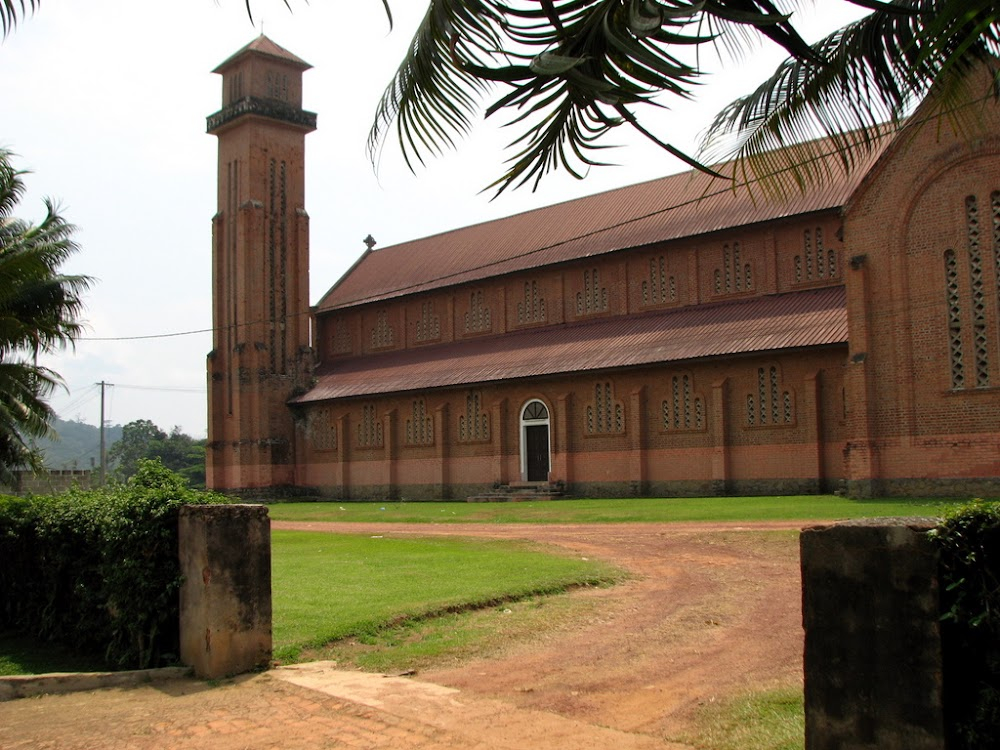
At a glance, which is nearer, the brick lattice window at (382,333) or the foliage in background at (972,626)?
the foliage in background at (972,626)

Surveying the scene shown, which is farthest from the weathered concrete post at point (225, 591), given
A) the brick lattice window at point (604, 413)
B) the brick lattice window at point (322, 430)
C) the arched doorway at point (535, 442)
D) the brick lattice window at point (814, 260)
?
the brick lattice window at point (322, 430)

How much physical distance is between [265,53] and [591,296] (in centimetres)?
A: 2131

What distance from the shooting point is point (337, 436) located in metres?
47.4

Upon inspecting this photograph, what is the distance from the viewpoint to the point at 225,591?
915 cm

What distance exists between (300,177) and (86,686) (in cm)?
4482

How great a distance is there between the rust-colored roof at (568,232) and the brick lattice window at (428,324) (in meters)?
0.92

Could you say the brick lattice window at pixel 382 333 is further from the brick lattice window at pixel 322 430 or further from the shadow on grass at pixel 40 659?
the shadow on grass at pixel 40 659

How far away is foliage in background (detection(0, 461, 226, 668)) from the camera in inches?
387

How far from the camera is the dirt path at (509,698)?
6.81m

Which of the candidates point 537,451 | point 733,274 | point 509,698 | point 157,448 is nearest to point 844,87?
point 509,698

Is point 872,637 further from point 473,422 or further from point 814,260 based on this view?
point 473,422

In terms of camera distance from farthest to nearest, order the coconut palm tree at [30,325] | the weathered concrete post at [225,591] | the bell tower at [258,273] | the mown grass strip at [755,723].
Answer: the bell tower at [258,273] < the coconut palm tree at [30,325] < the weathered concrete post at [225,591] < the mown grass strip at [755,723]

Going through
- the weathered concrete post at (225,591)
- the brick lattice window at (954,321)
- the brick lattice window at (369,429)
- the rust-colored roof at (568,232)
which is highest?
the rust-colored roof at (568,232)

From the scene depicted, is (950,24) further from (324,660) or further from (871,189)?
(871,189)
